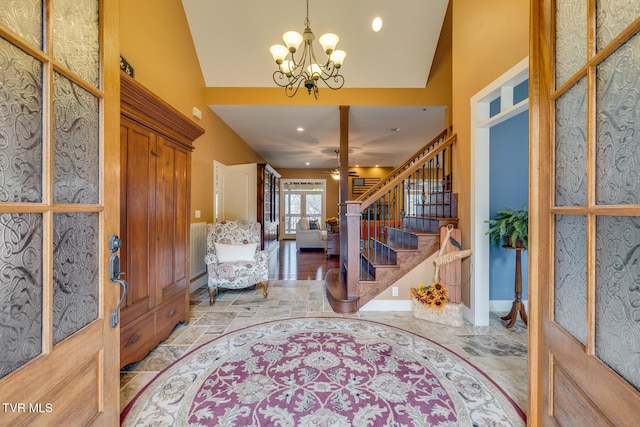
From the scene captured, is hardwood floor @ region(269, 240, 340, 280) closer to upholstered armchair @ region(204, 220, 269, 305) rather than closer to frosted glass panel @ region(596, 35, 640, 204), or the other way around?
upholstered armchair @ region(204, 220, 269, 305)

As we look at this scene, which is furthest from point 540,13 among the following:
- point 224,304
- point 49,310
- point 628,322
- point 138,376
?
point 224,304

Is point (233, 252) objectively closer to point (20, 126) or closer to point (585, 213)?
point (20, 126)

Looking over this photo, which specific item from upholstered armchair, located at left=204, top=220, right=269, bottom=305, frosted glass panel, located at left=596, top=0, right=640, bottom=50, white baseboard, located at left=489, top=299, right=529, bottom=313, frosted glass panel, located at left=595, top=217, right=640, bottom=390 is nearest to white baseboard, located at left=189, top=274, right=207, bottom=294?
upholstered armchair, located at left=204, top=220, right=269, bottom=305

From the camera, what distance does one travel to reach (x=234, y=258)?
3.48m

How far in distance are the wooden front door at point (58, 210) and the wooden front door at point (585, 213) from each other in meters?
1.68

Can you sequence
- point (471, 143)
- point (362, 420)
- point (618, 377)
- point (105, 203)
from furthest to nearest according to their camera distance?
point (471, 143) < point (362, 420) < point (105, 203) < point (618, 377)

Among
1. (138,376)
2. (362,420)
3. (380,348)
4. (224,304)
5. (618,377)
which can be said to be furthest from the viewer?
(224,304)

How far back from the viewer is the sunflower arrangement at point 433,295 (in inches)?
108

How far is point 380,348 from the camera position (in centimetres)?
224

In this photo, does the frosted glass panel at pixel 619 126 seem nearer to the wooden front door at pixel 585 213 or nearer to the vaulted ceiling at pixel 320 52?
the wooden front door at pixel 585 213

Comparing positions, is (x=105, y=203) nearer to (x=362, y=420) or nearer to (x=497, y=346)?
(x=362, y=420)

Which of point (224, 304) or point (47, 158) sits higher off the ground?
point (47, 158)

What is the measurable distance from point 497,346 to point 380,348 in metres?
1.06

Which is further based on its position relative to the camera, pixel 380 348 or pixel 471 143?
pixel 471 143
